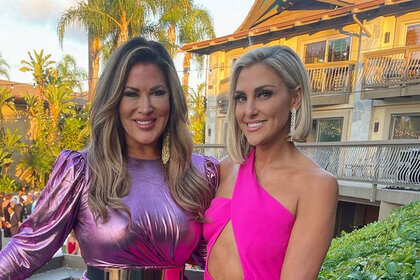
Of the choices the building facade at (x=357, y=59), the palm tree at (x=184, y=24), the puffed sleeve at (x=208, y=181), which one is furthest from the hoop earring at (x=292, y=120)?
the palm tree at (x=184, y=24)

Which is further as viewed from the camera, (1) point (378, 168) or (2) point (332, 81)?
(2) point (332, 81)

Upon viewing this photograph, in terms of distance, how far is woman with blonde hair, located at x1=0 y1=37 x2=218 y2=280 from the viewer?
1.32m

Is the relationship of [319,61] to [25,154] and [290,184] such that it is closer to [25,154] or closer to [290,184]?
[290,184]

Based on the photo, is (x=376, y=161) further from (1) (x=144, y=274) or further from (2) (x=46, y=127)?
(2) (x=46, y=127)

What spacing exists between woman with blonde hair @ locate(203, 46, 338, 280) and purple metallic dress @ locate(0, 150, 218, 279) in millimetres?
177

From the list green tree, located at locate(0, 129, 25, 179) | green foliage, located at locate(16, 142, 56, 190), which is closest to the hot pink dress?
green foliage, located at locate(16, 142, 56, 190)

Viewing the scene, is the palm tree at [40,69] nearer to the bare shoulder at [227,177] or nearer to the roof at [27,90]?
the roof at [27,90]

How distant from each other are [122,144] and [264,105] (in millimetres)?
718

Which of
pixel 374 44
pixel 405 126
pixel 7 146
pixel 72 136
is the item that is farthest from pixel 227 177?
pixel 7 146

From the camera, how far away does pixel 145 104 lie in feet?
4.65

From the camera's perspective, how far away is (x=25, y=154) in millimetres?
15234

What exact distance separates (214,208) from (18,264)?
78cm

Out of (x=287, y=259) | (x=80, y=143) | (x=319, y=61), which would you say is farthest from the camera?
(x=80, y=143)

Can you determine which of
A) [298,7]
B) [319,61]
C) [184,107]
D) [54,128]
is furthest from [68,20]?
[184,107]
